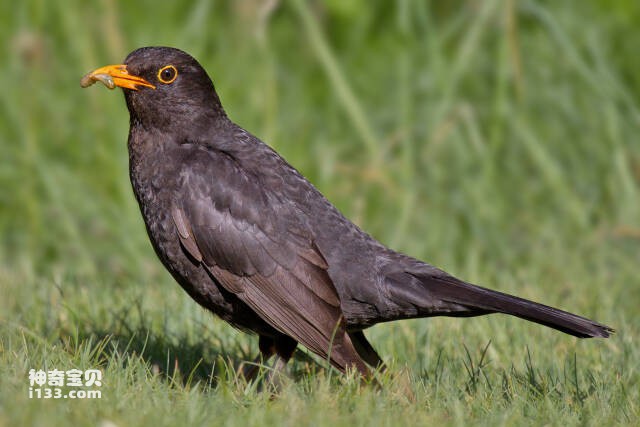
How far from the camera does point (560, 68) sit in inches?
335

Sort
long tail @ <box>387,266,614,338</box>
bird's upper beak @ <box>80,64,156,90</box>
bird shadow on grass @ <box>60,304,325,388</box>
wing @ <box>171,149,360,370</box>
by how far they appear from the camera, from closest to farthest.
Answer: long tail @ <box>387,266,614,338</box> < wing @ <box>171,149,360,370</box> < bird shadow on grass @ <box>60,304,325,388</box> < bird's upper beak @ <box>80,64,156,90</box>

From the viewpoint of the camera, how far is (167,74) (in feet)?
16.0

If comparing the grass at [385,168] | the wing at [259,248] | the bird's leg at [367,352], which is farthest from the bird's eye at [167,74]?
the bird's leg at [367,352]

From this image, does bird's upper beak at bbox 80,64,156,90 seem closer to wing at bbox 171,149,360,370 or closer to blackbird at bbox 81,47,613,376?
blackbird at bbox 81,47,613,376

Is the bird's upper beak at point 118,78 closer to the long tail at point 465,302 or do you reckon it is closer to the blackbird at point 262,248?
the blackbird at point 262,248

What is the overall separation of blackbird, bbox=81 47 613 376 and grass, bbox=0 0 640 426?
26 cm

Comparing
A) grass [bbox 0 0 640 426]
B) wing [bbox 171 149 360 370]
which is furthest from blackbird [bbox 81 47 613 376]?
grass [bbox 0 0 640 426]

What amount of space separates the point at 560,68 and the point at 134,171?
4.79 metres

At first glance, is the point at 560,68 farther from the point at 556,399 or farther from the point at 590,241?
the point at 556,399

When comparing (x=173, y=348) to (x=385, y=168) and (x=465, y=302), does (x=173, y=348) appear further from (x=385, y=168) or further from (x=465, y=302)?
(x=385, y=168)

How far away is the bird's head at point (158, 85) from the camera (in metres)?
4.82

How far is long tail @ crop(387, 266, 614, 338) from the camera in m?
4.13

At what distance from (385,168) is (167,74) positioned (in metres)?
3.00

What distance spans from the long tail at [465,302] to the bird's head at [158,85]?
4.07 feet
